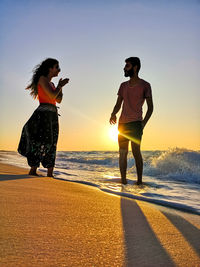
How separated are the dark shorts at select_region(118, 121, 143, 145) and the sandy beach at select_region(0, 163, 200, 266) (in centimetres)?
253

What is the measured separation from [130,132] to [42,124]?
4.34 feet

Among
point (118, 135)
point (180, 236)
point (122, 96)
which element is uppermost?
point (122, 96)

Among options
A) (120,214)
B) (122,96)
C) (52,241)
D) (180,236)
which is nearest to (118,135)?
(122,96)

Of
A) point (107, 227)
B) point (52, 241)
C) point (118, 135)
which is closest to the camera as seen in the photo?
point (52, 241)

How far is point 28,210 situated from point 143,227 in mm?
550

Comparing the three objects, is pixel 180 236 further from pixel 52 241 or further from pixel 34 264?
pixel 34 264

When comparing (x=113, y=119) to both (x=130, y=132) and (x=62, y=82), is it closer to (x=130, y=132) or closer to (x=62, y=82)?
(x=130, y=132)

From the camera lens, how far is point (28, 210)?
1.29 meters

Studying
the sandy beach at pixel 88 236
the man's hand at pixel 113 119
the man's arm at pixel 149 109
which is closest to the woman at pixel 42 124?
the man's hand at pixel 113 119

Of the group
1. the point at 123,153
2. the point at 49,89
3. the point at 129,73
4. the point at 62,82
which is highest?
the point at 129,73

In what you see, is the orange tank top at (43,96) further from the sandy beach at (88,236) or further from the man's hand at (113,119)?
the sandy beach at (88,236)

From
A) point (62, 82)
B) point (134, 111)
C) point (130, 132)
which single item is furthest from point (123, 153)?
point (62, 82)

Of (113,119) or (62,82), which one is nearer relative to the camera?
(62,82)

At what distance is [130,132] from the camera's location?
13.5 ft
